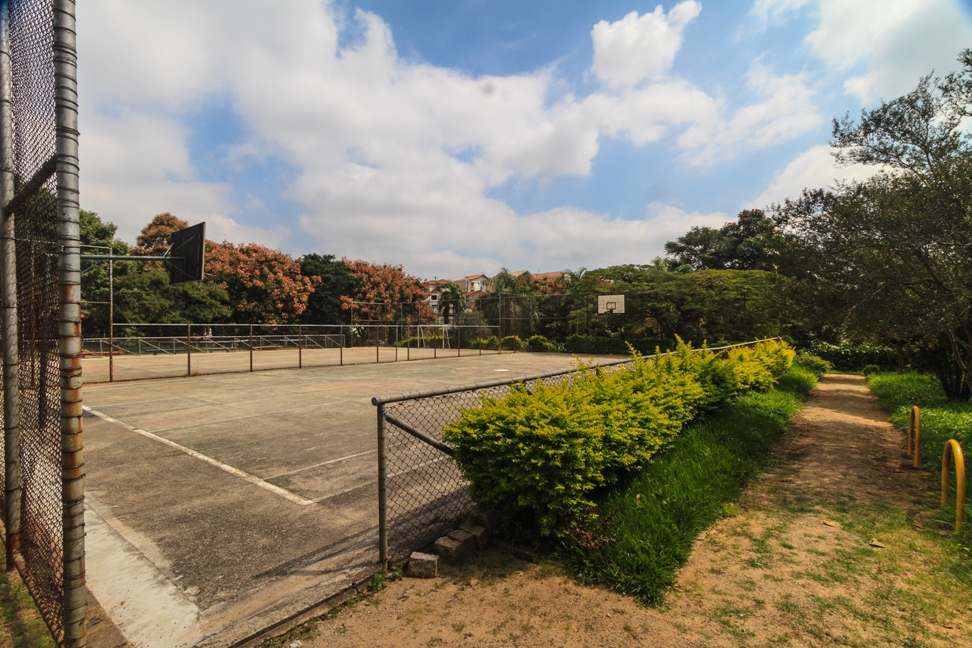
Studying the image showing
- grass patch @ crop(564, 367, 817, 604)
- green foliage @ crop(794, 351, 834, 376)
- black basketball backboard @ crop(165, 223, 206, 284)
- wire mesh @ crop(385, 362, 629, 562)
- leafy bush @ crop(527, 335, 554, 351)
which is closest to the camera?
grass patch @ crop(564, 367, 817, 604)

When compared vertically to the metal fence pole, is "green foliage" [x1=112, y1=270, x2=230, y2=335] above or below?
above

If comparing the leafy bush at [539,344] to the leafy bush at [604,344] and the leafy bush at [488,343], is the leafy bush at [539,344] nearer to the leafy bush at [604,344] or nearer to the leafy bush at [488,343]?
the leafy bush at [604,344]

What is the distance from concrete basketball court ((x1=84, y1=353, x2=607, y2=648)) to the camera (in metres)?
2.73

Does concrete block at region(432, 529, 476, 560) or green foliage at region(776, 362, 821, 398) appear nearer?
concrete block at region(432, 529, 476, 560)

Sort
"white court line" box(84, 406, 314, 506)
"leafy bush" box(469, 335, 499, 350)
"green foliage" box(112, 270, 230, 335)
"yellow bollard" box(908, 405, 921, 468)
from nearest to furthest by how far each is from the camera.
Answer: "white court line" box(84, 406, 314, 506), "yellow bollard" box(908, 405, 921, 468), "green foliage" box(112, 270, 230, 335), "leafy bush" box(469, 335, 499, 350)

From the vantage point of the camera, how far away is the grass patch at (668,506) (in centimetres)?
301

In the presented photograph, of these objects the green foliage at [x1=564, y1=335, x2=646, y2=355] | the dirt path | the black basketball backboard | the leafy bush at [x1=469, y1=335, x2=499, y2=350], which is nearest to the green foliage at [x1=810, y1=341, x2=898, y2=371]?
the green foliage at [x1=564, y1=335, x2=646, y2=355]

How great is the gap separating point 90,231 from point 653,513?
3506 cm

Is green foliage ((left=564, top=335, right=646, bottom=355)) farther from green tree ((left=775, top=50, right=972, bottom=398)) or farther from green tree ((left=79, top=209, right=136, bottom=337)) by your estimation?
green tree ((left=79, top=209, right=136, bottom=337))

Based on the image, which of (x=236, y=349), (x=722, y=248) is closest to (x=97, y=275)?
(x=236, y=349)

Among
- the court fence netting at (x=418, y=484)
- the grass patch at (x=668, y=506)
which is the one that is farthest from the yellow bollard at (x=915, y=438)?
the court fence netting at (x=418, y=484)

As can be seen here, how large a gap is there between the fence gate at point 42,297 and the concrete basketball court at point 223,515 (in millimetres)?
494

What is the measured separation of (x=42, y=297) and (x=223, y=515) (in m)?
2.28

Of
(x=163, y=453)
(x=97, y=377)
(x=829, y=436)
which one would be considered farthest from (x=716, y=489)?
(x=97, y=377)
